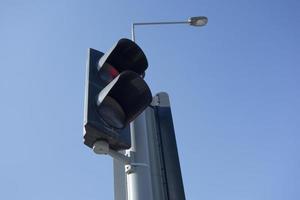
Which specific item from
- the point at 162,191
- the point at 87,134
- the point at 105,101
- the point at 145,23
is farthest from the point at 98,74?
the point at 145,23

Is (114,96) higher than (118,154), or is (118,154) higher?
(114,96)

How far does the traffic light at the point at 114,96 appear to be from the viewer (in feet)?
7.57

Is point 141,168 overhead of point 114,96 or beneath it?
beneath

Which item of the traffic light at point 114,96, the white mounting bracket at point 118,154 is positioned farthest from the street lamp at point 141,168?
the traffic light at point 114,96

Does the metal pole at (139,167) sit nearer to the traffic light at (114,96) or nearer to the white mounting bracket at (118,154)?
the white mounting bracket at (118,154)

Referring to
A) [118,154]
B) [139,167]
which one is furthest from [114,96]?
[139,167]

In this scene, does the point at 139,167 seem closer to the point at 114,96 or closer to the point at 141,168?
the point at 141,168

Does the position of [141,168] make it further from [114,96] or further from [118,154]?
[114,96]

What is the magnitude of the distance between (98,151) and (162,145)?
0.73 m

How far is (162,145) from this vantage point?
291 cm

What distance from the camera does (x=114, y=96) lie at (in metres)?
2.45

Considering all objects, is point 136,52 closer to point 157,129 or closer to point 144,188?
point 157,129

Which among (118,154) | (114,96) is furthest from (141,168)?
(114,96)

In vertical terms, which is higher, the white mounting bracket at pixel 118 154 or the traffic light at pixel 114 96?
the traffic light at pixel 114 96
